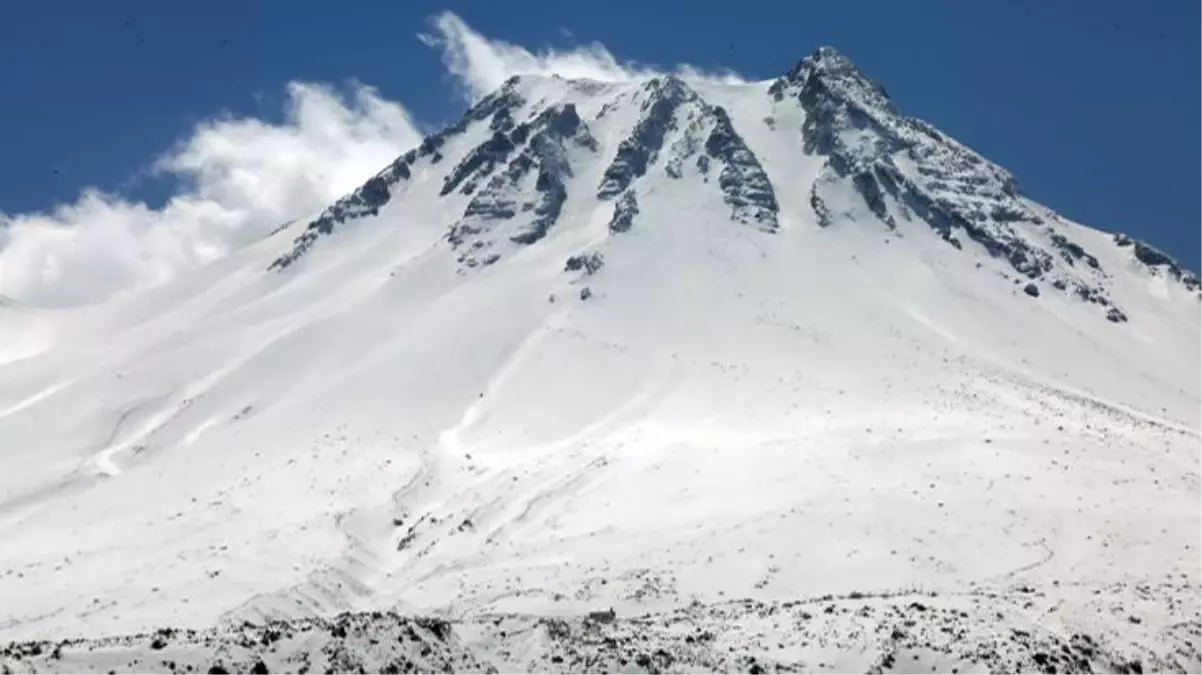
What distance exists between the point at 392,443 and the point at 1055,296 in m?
75.9

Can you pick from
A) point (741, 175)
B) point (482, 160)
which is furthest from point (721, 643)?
point (482, 160)

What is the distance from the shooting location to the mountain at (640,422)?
36.3 m

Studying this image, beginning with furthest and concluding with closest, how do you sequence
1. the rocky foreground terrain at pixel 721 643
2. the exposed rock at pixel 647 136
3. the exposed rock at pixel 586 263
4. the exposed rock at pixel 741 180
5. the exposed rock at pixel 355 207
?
the exposed rock at pixel 355 207 < the exposed rock at pixel 647 136 < the exposed rock at pixel 741 180 < the exposed rock at pixel 586 263 < the rocky foreground terrain at pixel 721 643

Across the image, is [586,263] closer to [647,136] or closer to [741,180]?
[741,180]

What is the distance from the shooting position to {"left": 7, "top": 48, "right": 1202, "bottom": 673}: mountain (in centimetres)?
3628

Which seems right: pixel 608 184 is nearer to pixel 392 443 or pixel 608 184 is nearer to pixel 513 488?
pixel 392 443

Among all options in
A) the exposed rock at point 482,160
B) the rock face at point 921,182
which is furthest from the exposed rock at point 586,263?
the exposed rock at point 482,160

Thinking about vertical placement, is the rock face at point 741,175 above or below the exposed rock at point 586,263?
above

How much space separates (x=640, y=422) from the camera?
253 ft

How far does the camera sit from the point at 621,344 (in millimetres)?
94500

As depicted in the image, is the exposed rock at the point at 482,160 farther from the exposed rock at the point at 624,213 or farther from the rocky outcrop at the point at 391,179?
the exposed rock at the point at 624,213

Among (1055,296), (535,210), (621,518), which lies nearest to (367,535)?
(621,518)

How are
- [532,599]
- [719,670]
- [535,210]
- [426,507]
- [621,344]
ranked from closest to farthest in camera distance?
[719,670] → [532,599] → [426,507] → [621,344] → [535,210]

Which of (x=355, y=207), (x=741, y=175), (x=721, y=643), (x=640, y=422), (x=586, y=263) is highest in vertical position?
(x=355, y=207)
